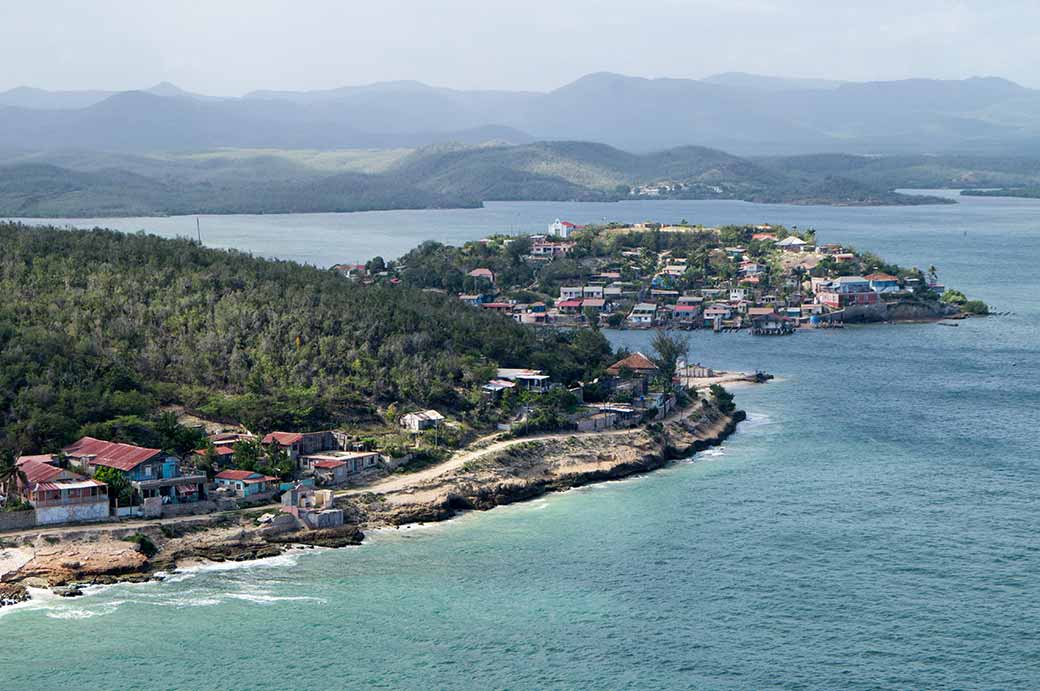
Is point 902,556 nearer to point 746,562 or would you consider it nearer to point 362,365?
point 746,562

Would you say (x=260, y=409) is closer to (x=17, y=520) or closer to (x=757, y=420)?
(x=17, y=520)

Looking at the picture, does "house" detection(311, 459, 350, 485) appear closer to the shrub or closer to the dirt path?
the dirt path

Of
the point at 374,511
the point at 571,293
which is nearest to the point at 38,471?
the point at 374,511

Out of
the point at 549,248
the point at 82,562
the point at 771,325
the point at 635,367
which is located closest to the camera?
the point at 82,562

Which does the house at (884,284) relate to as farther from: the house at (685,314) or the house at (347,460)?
the house at (347,460)

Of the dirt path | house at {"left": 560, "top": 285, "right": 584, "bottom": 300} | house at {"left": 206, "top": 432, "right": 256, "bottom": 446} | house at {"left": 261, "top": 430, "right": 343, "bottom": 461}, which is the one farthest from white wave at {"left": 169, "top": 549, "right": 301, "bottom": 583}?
house at {"left": 560, "top": 285, "right": 584, "bottom": 300}

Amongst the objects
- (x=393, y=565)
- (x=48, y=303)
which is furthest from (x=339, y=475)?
(x=48, y=303)
